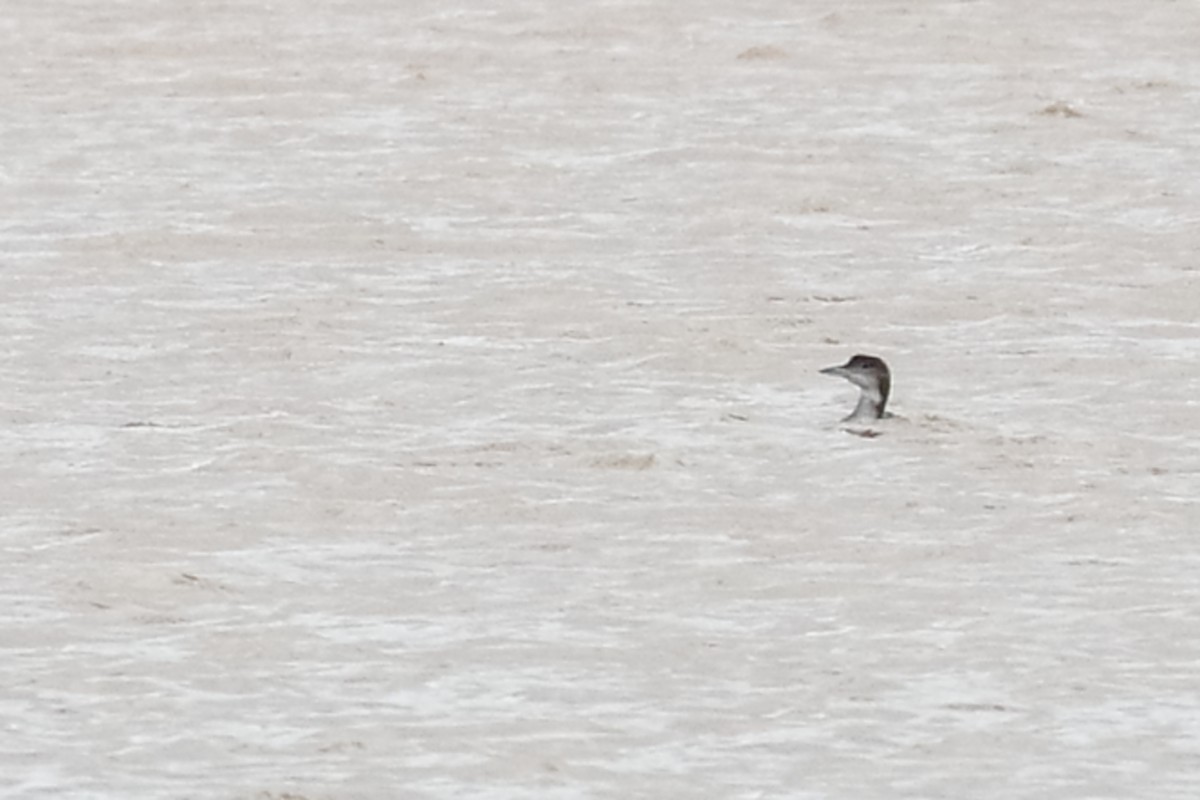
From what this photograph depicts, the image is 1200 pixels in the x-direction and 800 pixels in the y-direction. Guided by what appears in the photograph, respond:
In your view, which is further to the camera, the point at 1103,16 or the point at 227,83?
the point at 1103,16

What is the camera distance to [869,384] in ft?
36.6

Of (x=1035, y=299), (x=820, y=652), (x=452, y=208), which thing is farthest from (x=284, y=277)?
(x=820, y=652)

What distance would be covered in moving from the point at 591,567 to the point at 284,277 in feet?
16.3

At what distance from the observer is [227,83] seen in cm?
1959

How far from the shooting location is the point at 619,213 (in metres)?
15.5

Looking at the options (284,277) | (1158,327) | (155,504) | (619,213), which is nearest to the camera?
(155,504)

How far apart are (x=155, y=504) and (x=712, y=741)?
2779 mm

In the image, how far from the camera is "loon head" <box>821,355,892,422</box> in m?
11.1

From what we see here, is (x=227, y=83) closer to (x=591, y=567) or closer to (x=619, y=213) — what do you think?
(x=619, y=213)

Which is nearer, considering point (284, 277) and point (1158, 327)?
point (1158, 327)

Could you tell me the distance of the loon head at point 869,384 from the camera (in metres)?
11.1

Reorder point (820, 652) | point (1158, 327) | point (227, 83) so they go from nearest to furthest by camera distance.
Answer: point (820, 652)
point (1158, 327)
point (227, 83)

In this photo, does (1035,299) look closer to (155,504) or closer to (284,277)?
(284,277)

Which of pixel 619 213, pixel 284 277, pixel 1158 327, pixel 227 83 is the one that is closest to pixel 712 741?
pixel 1158 327
